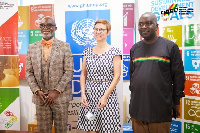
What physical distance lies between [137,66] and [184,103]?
4.51ft

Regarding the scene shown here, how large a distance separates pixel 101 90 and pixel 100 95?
60 millimetres

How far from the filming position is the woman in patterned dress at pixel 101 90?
257 centimetres

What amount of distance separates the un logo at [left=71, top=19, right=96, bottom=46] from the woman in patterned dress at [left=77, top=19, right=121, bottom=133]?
837mm

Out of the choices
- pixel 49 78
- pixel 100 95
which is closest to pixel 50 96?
pixel 49 78

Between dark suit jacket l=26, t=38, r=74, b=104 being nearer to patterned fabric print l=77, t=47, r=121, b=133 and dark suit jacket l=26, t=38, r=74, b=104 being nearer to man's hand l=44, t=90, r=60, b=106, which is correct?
man's hand l=44, t=90, r=60, b=106

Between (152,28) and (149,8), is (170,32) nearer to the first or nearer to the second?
(149,8)

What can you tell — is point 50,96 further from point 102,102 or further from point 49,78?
point 102,102

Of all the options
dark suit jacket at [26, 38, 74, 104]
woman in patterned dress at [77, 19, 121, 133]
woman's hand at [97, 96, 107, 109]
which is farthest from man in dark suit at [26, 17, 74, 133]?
woman's hand at [97, 96, 107, 109]

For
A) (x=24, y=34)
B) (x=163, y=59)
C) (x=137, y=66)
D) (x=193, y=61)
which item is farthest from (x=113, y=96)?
(x=24, y=34)

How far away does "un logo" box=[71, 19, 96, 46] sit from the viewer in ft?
11.6

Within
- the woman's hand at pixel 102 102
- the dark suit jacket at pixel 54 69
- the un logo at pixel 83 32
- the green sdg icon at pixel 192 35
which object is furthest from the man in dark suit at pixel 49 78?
the green sdg icon at pixel 192 35

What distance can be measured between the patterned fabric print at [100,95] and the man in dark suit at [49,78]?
298 mm

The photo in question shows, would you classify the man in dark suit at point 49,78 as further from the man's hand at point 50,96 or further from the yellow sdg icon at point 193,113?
the yellow sdg icon at point 193,113

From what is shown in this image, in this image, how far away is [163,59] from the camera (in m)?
2.19
